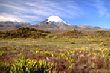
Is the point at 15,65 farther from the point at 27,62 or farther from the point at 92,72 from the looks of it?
the point at 92,72

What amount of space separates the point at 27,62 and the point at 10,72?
170 centimetres

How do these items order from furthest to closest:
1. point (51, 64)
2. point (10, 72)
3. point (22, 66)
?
point (51, 64), point (22, 66), point (10, 72)

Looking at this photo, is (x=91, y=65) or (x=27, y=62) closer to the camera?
(x=27, y=62)

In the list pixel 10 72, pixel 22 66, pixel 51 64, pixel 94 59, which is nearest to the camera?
pixel 10 72

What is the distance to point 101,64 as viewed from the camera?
15469 millimetres

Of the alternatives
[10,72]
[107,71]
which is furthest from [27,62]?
[107,71]

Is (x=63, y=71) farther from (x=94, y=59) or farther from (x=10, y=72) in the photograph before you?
(x=94, y=59)

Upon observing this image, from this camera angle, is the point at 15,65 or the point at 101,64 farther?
the point at 101,64

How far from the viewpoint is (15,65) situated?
13.1 m

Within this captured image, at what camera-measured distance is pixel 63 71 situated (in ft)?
43.4

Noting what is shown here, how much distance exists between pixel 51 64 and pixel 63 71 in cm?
101

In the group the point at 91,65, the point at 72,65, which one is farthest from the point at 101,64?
the point at 72,65

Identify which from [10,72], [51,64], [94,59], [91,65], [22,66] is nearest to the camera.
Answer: [10,72]

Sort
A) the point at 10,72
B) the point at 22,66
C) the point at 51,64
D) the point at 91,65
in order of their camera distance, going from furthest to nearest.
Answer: the point at 91,65
the point at 51,64
the point at 22,66
the point at 10,72
